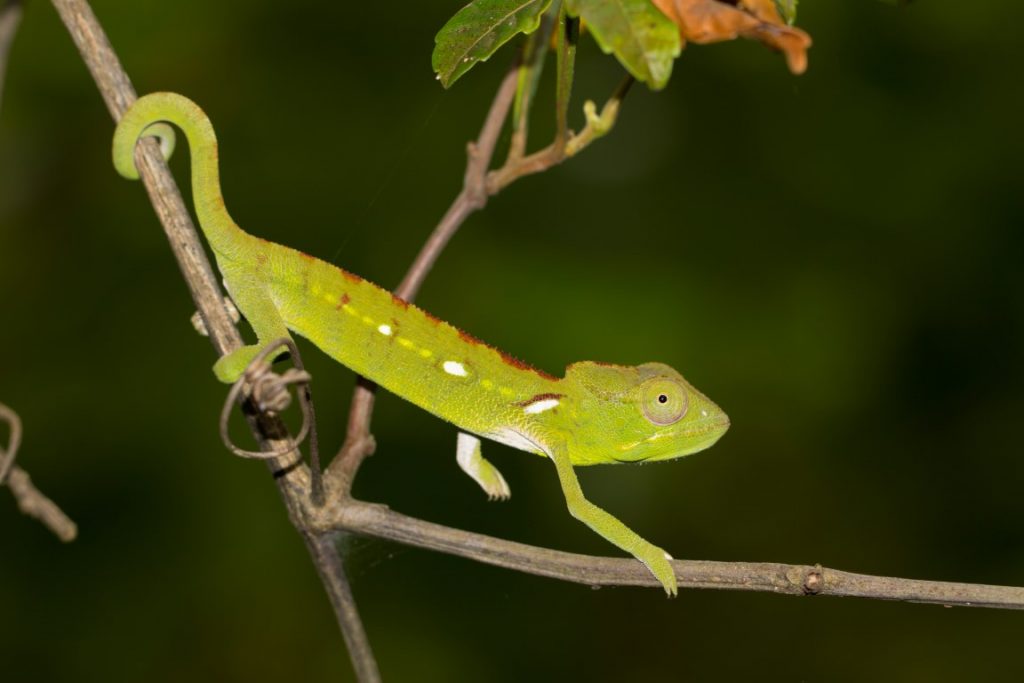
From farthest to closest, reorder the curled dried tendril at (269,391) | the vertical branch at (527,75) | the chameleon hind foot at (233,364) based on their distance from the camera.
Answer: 1. the vertical branch at (527,75)
2. the chameleon hind foot at (233,364)
3. the curled dried tendril at (269,391)

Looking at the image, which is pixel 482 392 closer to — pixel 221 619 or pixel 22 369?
pixel 221 619

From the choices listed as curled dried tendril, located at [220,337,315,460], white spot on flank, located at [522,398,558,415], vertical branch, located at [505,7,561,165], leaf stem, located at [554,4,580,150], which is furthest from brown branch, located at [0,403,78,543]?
vertical branch, located at [505,7,561,165]

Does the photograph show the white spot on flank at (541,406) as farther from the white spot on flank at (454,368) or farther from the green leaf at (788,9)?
the green leaf at (788,9)

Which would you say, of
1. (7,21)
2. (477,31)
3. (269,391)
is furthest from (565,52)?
(7,21)

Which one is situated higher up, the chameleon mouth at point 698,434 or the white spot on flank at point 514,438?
the chameleon mouth at point 698,434

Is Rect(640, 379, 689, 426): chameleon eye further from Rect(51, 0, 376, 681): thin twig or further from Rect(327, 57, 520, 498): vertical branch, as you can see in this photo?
Rect(51, 0, 376, 681): thin twig

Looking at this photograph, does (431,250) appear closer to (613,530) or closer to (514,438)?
(514,438)

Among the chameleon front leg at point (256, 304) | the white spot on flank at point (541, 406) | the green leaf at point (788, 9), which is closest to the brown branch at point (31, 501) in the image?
the chameleon front leg at point (256, 304)
